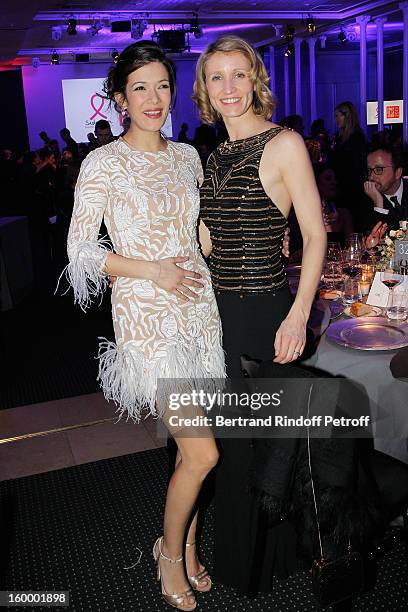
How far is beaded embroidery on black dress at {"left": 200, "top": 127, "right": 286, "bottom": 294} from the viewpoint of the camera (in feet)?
6.32

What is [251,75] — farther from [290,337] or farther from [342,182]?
[342,182]

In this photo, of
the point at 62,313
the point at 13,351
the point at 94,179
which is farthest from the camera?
the point at 62,313

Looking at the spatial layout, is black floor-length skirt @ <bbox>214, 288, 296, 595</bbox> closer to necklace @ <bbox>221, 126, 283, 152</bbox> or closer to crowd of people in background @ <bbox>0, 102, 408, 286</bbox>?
necklace @ <bbox>221, 126, 283, 152</bbox>

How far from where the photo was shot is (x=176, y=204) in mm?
1952

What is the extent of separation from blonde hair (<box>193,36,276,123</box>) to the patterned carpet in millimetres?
1375

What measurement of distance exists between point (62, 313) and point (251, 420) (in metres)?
4.36

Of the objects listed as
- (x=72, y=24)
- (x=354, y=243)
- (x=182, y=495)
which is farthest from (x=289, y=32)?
(x=182, y=495)

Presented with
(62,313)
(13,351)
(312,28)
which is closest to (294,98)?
(312,28)

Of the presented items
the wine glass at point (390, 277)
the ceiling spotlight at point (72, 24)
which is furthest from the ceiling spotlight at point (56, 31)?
the wine glass at point (390, 277)

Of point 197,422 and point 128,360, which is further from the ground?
point 128,360

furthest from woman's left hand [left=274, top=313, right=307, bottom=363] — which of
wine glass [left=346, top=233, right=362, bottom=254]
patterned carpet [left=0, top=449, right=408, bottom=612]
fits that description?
wine glass [left=346, top=233, right=362, bottom=254]

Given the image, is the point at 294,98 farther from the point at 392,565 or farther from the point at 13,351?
the point at 392,565

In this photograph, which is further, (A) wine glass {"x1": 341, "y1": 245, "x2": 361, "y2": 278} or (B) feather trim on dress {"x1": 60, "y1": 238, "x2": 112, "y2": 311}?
(A) wine glass {"x1": 341, "y1": 245, "x2": 361, "y2": 278}

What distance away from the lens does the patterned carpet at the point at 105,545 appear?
7.15 feet
